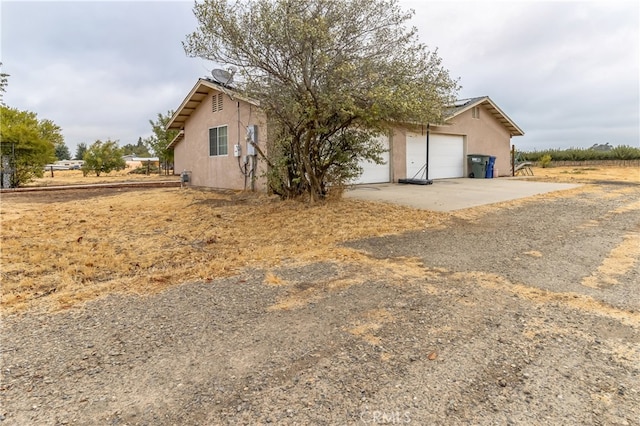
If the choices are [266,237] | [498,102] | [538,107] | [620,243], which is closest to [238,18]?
[266,237]

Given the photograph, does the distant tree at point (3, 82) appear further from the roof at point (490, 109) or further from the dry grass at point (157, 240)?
the roof at point (490, 109)

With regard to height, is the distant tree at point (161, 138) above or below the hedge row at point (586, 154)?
above

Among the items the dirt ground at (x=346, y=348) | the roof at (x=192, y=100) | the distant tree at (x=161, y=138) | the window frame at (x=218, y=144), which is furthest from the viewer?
the distant tree at (x=161, y=138)

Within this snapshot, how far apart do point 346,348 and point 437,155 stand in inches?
638

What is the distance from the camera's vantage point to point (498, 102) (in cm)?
1986

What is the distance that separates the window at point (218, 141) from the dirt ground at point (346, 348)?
34.4 feet

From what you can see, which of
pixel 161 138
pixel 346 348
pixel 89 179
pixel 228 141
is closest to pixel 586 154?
pixel 228 141

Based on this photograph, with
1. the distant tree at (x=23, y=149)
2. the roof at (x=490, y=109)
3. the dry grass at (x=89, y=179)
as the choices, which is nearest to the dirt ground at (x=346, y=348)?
the roof at (x=490, y=109)

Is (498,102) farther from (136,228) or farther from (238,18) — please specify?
(136,228)

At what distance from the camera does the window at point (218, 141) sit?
1404cm

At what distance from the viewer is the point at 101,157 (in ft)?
83.9

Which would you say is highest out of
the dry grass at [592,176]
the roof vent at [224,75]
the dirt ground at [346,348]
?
the roof vent at [224,75]

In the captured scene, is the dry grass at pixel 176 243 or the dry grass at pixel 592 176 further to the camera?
the dry grass at pixel 592 176

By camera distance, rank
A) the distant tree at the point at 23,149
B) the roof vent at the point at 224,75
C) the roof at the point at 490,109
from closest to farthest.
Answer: the roof vent at the point at 224,75 → the distant tree at the point at 23,149 → the roof at the point at 490,109
